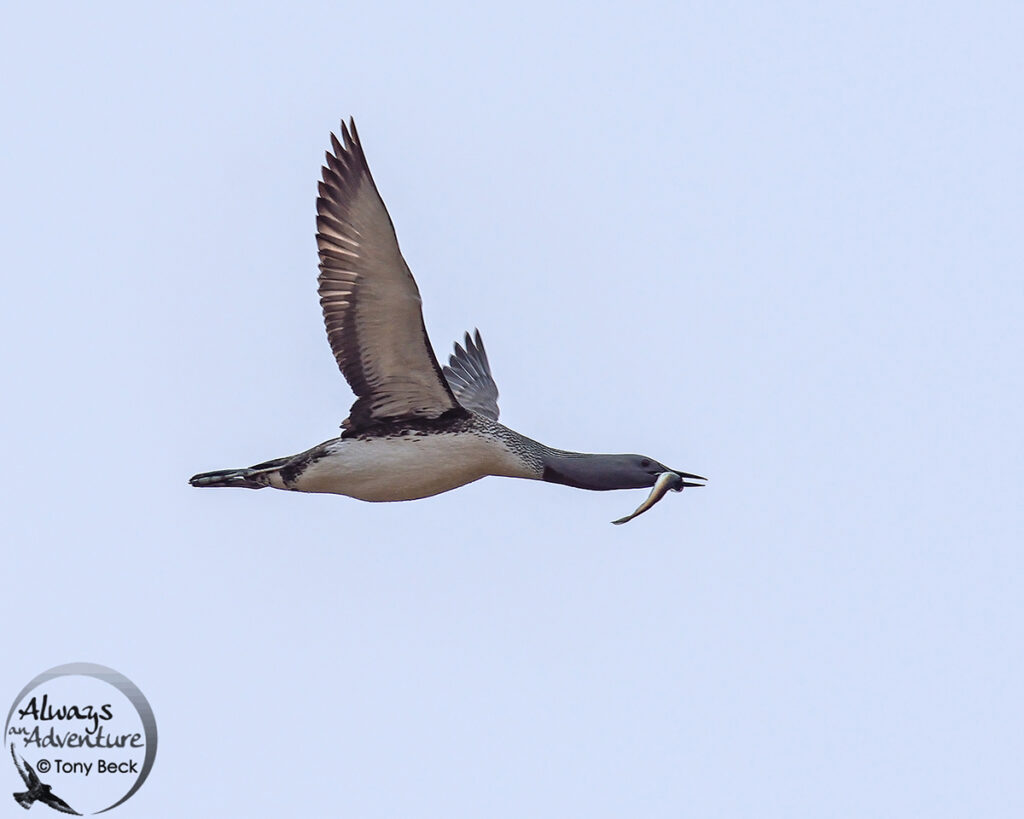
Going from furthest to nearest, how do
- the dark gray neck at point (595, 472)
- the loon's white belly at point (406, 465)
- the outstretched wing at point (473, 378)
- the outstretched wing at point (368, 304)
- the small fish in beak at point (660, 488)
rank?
the outstretched wing at point (473, 378)
the dark gray neck at point (595, 472)
the loon's white belly at point (406, 465)
the small fish in beak at point (660, 488)
the outstretched wing at point (368, 304)

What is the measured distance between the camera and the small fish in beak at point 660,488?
40.7 ft

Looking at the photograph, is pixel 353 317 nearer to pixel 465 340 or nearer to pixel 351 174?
pixel 351 174

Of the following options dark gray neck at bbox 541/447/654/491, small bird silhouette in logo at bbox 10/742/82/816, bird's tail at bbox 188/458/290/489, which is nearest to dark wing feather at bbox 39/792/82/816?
small bird silhouette in logo at bbox 10/742/82/816

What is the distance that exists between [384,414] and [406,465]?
0.51 metres

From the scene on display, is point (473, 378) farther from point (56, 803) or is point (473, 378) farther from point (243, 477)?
point (56, 803)

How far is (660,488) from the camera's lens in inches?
497

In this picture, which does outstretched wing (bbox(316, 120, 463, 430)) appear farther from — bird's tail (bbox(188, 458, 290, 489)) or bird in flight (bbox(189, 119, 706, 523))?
bird's tail (bbox(188, 458, 290, 489))

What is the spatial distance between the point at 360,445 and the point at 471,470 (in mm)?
1022

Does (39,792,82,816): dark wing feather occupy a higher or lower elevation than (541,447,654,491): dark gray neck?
lower

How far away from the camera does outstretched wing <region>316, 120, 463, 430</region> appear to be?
11922 mm

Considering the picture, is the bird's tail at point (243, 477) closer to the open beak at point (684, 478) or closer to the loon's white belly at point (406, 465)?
the loon's white belly at point (406, 465)

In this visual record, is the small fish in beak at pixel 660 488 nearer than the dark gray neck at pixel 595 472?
Yes

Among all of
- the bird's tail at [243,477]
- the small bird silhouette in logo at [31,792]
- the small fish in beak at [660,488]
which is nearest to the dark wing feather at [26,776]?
the small bird silhouette in logo at [31,792]

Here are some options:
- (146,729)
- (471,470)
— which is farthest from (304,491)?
(146,729)
